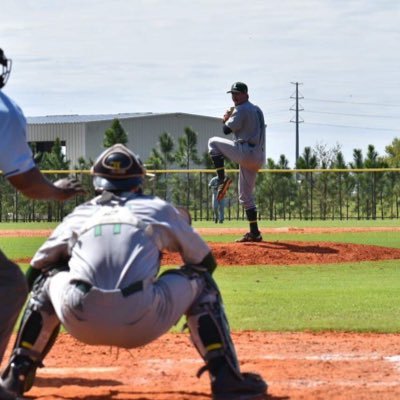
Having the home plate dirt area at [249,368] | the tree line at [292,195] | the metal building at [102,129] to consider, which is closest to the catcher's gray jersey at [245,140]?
the home plate dirt area at [249,368]

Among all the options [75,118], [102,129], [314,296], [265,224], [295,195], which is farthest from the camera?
[75,118]

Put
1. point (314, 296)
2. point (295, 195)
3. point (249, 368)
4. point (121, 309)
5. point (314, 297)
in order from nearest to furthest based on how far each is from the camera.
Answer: point (121, 309) → point (249, 368) → point (314, 297) → point (314, 296) → point (295, 195)

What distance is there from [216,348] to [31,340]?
3.80ft

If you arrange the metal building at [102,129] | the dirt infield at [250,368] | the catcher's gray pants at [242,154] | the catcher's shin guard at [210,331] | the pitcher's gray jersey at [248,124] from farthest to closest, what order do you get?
1. the metal building at [102,129]
2. the catcher's gray pants at [242,154]
3. the pitcher's gray jersey at [248,124]
4. the dirt infield at [250,368]
5. the catcher's shin guard at [210,331]

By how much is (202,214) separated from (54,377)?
28.1 m

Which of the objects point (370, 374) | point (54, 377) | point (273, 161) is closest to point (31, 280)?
point (54, 377)

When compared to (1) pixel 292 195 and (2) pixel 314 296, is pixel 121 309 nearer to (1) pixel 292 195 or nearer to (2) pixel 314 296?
(2) pixel 314 296

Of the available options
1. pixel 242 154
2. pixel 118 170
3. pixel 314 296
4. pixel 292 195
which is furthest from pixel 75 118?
pixel 118 170

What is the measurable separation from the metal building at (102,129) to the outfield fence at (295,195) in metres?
25.9

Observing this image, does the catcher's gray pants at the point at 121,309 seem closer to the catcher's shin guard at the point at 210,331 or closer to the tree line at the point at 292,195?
the catcher's shin guard at the point at 210,331

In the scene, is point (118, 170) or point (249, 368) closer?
point (118, 170)

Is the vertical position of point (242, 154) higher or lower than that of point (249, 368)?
higher

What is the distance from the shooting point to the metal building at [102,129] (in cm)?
6600

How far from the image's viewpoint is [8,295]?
7219mm
